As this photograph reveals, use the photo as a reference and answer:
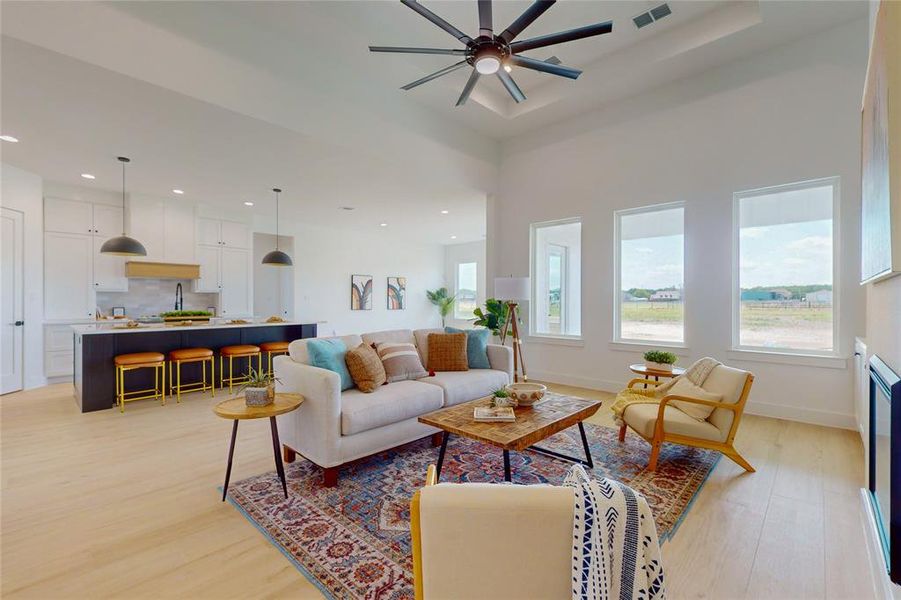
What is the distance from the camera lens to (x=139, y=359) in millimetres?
4512

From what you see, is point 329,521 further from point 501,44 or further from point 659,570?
point 501,44

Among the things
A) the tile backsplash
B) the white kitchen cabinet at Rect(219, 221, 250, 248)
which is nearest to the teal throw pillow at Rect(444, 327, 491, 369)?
the white kitchen cabinet at Rect(219, 221, 250, 248)

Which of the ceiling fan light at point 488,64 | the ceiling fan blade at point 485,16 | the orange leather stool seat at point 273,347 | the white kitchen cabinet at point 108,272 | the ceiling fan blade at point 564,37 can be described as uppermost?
the ceiling fan blade at point 485,16

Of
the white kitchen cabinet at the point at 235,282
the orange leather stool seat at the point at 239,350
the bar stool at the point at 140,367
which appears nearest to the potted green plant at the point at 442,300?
the white kitchen cabinet at the point at 235,282

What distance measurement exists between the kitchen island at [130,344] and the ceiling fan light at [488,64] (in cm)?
466

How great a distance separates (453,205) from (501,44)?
14.0 ft

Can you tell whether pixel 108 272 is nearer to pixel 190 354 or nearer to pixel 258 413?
pixel 190 354

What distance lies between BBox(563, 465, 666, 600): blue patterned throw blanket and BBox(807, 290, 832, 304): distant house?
4417 mm

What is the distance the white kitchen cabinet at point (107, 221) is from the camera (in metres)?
A: 6.12

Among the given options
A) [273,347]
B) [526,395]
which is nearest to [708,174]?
[526,395]

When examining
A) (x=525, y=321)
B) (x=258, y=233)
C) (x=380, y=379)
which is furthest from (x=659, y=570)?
(x=258, y=233)

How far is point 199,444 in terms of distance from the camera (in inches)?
133

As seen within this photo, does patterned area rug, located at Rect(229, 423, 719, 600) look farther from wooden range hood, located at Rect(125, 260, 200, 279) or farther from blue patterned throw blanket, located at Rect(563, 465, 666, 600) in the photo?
wooden range hood, located at Rect(125, 260, 200, 279)

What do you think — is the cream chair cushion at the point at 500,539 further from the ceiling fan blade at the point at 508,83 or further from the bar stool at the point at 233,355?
the bar stool at the point at 233,355
